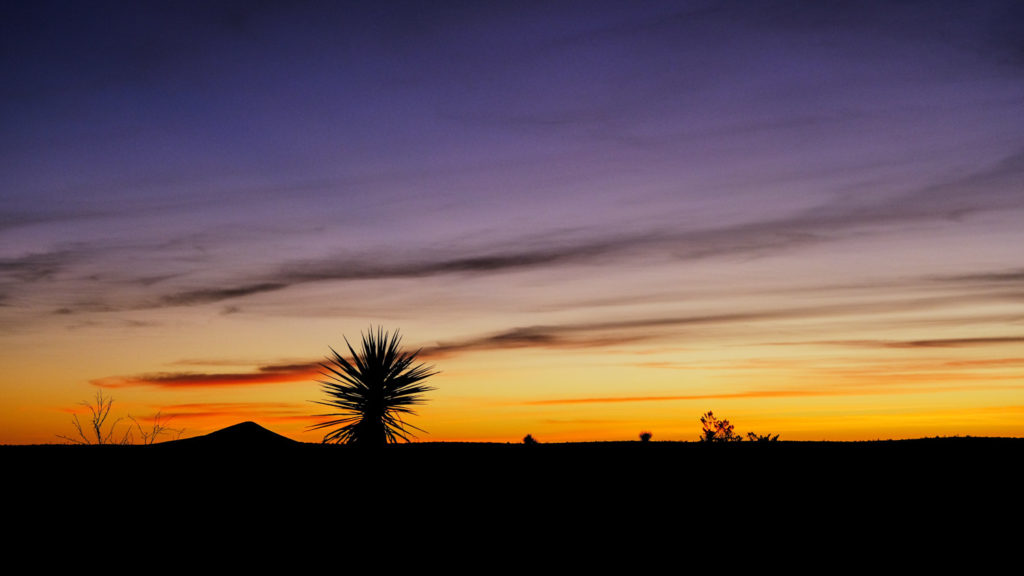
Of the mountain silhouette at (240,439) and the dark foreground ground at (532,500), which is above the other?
the mountain silhouette at (240,439)

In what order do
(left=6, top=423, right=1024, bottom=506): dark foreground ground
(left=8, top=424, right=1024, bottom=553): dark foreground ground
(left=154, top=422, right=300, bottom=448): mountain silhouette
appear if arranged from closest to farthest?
(left=8, top=424, right=1024, bottom=553): dark foreground ground < (left=6, top=423, right=1024, bottom=506): dark foreground ground < (left=154, top=422, right=300, bottom=448): mountain silhouette

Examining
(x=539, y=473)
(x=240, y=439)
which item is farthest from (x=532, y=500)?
(x=240, y=439)

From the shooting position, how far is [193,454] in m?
17.1

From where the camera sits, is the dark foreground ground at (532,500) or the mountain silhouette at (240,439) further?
the mountain silhouette at (240,439)

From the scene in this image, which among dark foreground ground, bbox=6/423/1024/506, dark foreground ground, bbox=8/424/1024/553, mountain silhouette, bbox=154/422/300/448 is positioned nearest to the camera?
dark foreground ground, bbox=8/424/1024/553

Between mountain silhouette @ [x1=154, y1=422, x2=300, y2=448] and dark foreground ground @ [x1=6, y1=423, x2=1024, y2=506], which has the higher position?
mountain silhouette @ [x1=154, y1=422, x2=300, y2=448]

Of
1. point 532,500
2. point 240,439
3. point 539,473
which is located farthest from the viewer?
point 240,439

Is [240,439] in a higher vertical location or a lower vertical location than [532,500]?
higher

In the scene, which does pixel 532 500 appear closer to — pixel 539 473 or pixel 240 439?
pixel 539 473

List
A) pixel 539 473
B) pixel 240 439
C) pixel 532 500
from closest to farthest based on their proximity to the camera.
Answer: pixel 532 500 < pixel 539 473 < pixel 240 439

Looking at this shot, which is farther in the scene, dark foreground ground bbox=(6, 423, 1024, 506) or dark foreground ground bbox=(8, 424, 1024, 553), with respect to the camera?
dark foreground ground bbox=(6, 423, 1024, 506)

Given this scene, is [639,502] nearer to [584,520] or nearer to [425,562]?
[584,520]

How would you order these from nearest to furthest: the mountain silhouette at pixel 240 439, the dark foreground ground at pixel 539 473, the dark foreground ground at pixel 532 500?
the dark foreground ground at pixel 532 500 → the dark foreground ground at pixel 539 473 → the mountain silhouette at pixel 240 439

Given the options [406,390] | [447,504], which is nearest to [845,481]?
[447,504]
